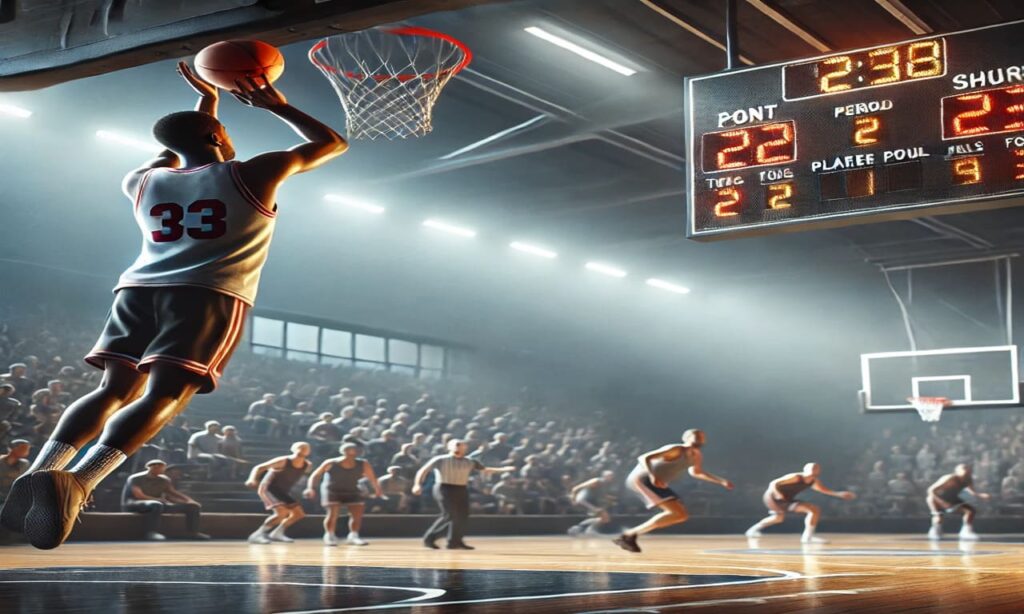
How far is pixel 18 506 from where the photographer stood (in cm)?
345

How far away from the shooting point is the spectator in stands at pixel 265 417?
59.8 ft

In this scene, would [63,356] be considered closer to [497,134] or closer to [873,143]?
[497,134]

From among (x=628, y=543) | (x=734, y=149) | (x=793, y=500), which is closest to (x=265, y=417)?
(x=628, y=543)

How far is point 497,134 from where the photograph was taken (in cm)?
1552

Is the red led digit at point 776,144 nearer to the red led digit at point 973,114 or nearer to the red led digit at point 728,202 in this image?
the red led digit at point 728,202

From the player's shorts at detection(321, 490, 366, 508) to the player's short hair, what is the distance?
35.7 feet

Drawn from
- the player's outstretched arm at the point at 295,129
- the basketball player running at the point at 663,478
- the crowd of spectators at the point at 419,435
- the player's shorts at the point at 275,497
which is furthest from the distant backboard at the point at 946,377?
the player's outstretched arm at the point at 295,129

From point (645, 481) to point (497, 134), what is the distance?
16.6 ft

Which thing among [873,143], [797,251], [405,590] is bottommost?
[405,590]

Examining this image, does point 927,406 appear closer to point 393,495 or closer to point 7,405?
point 393,495

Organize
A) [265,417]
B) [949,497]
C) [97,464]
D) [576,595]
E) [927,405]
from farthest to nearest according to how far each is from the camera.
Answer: [949,497] < [265,417] < [927,405] < [576,595] < [97,464]

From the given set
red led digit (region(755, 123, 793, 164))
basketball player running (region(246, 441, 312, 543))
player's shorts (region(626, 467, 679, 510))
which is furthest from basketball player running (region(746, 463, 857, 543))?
red led digit (region(755, 123, 793, 164))

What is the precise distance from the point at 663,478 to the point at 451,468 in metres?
2.51

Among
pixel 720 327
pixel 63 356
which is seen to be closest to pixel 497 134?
pixel 63 356
